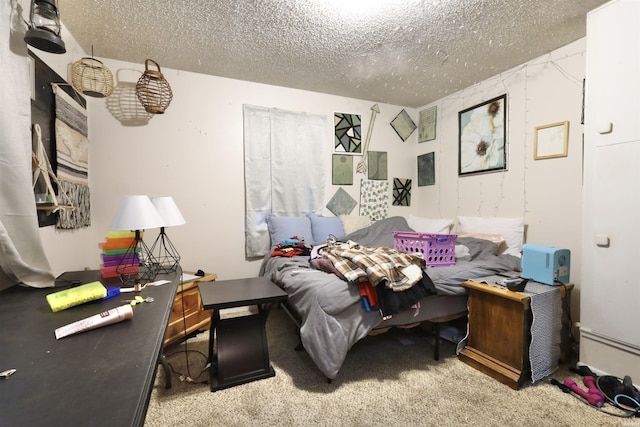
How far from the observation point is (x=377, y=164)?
3.65m

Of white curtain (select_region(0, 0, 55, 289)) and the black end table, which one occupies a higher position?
white curtain (select_region(0, 0, 55, 289))

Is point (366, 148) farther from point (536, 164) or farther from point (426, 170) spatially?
point (536, 164)

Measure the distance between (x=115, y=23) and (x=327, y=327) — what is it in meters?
2.56

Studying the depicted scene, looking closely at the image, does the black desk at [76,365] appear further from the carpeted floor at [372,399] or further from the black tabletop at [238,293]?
the carpeted floor at [372,399]

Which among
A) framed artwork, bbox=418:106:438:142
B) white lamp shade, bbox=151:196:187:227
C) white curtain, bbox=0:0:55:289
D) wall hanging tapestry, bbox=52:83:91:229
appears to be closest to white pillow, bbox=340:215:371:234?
framed artwork, bbox=418:106:438:142

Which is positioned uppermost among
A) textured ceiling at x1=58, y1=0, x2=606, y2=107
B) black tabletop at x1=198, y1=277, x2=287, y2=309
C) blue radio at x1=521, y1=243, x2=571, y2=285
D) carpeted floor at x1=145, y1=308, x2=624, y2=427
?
textured ceiling at x1=58, y1=0, x2=606, y2=107

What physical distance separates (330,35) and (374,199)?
1980 millimetres

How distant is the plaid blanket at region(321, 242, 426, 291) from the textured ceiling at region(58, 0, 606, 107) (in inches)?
64.5

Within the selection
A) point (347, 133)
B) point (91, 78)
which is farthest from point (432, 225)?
point (91, 78)

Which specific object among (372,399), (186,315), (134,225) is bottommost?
(372,399)

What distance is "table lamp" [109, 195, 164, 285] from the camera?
1.37 metres

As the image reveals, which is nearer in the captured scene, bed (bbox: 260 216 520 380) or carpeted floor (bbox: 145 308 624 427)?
carpeted floor (bbox: 145 308 624 427)

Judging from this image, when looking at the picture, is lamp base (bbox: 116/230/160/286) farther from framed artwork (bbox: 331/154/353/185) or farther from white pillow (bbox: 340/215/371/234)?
framed artwork (bbox: 331/154/353/185)

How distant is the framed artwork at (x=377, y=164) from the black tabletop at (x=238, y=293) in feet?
7.12
